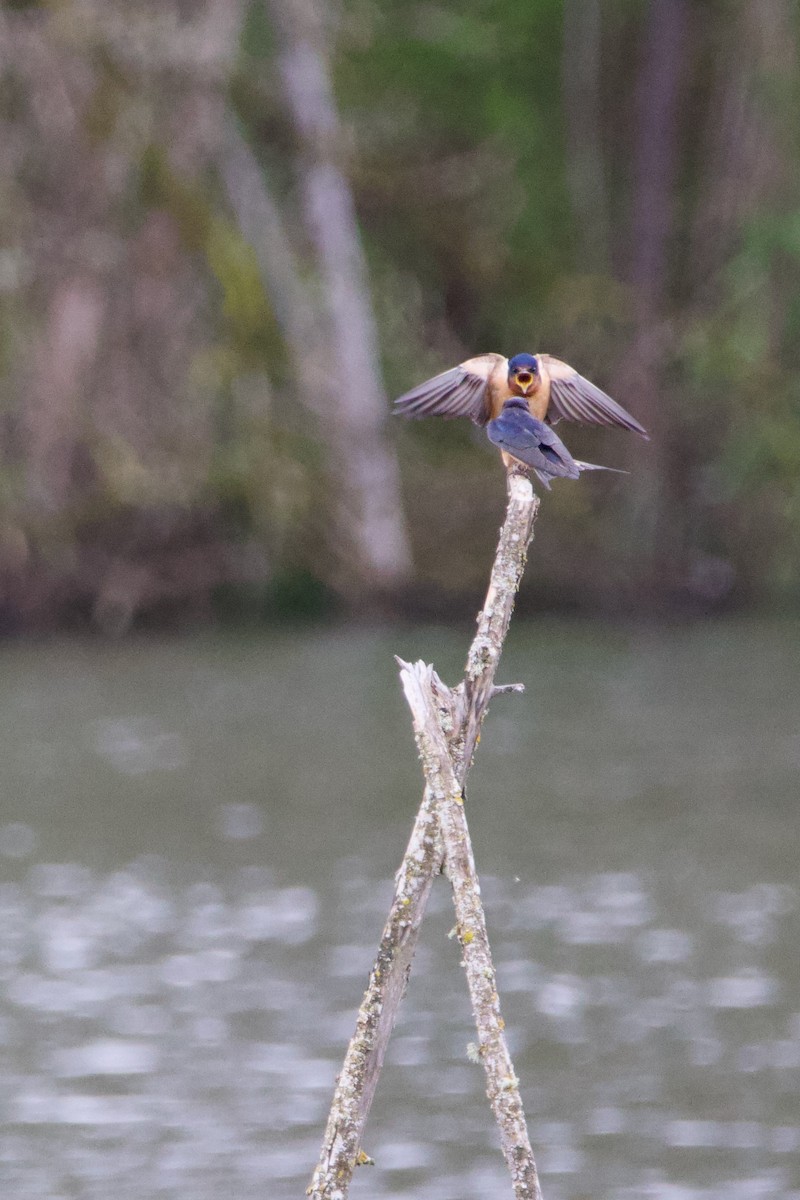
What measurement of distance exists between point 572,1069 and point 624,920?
10.1ft

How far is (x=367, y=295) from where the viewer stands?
29891mm

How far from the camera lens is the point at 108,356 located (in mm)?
27828

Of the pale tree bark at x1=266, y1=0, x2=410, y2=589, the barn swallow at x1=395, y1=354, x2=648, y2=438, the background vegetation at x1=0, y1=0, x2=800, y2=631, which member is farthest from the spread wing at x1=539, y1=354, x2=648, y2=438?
the pale tree bark at x1=266, y1=0, x2=410, y2=589

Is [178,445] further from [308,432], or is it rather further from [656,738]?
[656,738]

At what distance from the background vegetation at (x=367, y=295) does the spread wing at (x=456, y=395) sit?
68.1ft

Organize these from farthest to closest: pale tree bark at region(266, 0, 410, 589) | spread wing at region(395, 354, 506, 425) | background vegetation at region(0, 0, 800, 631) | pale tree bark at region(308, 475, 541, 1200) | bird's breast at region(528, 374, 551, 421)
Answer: pale tree bark at region(266, 0, 410, 589), background vegetation at region(0, 0, 800, 631), spread wing at region(395, 354, 506, 425), bird's breast at region(528, 374, 551, 421), pale tree bark at region(308, 475, 541, 1200)

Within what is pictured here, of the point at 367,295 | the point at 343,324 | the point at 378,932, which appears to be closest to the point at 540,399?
the point at 378,932

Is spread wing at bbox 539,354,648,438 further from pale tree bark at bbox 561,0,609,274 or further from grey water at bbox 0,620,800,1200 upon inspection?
pale tree bark at bbox 561,0,609,274

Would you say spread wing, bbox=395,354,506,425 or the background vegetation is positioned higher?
the background vegetation

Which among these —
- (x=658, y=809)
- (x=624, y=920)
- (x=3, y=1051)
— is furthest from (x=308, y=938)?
(x=658, y=809)

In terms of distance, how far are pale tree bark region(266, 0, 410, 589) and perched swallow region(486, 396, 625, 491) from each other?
22.0 m

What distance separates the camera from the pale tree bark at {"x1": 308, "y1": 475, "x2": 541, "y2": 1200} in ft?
19.6

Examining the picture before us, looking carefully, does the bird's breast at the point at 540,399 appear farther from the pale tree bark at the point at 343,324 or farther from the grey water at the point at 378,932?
the pale tree bark at the point at 343,324

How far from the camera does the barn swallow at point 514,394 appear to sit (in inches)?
249
